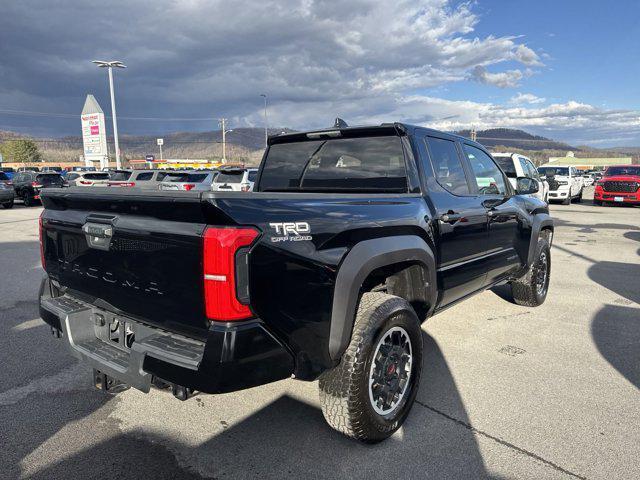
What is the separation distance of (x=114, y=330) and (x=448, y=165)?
2835 millimetres

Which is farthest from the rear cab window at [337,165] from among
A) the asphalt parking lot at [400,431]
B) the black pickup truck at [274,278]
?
the asphalt parking lot at [400,431]

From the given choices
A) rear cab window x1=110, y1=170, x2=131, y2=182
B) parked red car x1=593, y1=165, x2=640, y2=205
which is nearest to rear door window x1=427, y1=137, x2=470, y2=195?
rear cab window x1=110, y1=170, x2=131, y2=182

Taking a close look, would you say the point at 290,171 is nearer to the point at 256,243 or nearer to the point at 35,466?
the point at 256,243

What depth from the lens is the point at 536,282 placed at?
17.7ft

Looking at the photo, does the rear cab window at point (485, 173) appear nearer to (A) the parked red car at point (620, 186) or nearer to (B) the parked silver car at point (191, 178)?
(B) the parked silver car at point (191, 178)

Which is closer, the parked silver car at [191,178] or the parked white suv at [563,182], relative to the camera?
the parked silver car at [191,178]

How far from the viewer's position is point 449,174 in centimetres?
374

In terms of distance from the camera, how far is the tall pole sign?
153 ft

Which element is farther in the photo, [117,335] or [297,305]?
[117,335]

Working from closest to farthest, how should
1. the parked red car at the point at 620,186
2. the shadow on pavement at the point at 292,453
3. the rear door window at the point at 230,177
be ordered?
the shadow on pavement at the point at 292,453
the rear door window at the point at 230,177
the parked red car at the point at 620,186

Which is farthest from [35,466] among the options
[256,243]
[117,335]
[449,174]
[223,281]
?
[449,174]

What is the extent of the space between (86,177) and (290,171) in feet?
62.2

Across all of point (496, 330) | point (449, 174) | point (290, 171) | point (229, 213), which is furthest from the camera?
point (496, 330)

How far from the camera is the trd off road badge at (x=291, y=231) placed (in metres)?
2.14
